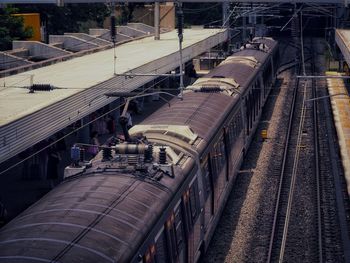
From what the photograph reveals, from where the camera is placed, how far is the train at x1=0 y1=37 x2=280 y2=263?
8.51 meters

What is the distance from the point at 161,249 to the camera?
10.3 m

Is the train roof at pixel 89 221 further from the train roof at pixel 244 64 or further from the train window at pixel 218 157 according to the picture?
the train roof at pixel 244 64

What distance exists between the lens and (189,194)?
40.9 feet

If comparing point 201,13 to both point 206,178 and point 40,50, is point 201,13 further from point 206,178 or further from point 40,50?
point 206,178

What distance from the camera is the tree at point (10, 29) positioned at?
33.9 metres

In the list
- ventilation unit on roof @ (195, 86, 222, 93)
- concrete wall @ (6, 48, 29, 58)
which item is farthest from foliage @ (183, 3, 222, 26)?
ventilation unit on roof @ (195, 86, 222, 93)

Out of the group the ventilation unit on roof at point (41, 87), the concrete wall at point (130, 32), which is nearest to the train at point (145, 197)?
the ventilation unit on roof at point (41, 87)

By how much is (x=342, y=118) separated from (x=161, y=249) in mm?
20597

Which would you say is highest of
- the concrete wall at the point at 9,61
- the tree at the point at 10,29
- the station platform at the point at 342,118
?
the tree at the point at 10,29

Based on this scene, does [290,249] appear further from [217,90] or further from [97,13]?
[97,13]

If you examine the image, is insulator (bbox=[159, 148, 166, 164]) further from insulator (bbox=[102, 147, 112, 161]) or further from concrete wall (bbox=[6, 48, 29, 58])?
concrete wall (bbox=[6, 48, 29, 58])

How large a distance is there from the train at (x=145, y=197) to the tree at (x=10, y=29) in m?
17.3

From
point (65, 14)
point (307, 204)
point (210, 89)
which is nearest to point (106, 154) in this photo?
point (307, 204)

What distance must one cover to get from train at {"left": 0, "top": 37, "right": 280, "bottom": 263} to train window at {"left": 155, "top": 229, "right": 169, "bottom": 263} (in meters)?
0.01
